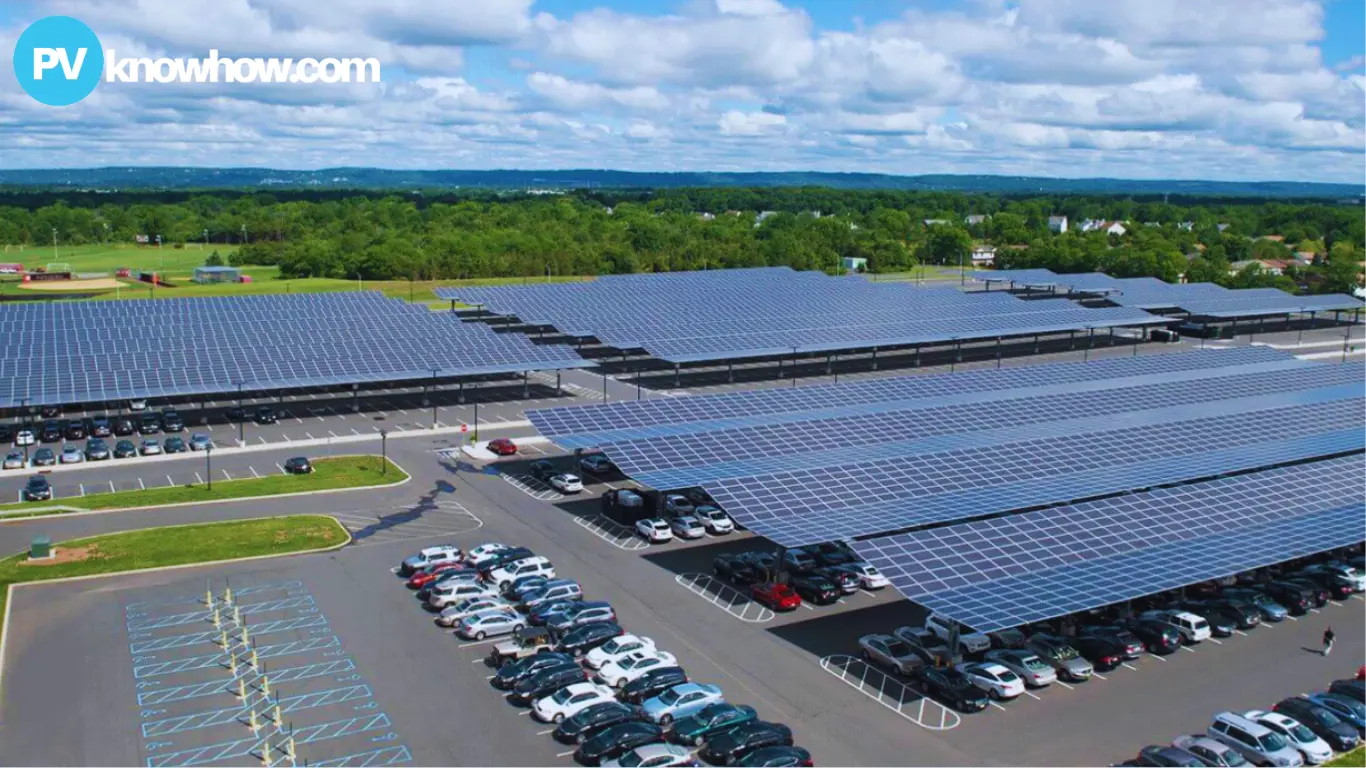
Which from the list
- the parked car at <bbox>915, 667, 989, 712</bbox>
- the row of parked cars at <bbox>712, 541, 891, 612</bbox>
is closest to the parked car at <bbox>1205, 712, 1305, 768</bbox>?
the parked car at <bbox>915, 667, 989, 712</bbox>

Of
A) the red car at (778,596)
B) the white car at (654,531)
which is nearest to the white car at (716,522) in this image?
the white car at (654,531)

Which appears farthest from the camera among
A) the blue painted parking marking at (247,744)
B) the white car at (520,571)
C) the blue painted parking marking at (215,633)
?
the white car at (520,571)

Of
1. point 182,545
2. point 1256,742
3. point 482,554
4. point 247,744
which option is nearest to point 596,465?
point 482,554

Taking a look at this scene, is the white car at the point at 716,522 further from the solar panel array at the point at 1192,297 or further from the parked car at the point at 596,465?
the solar panel array at the point at 1192,297

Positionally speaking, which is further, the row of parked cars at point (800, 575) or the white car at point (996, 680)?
the row of parked cars at point (800, 575)

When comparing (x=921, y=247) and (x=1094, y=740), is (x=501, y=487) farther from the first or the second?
(x=921, y=247)

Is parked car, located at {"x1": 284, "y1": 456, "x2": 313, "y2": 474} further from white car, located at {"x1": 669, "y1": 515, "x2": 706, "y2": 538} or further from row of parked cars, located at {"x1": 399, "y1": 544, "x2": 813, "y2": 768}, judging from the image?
white car, located at {"x1": 669, "y1": 515, "x2": 706, "y2": 538}

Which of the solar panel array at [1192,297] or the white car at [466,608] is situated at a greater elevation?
the solar panel array at [1192,297]

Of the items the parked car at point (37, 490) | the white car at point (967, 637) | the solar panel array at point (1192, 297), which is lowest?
the parked car at point (37, 490)
